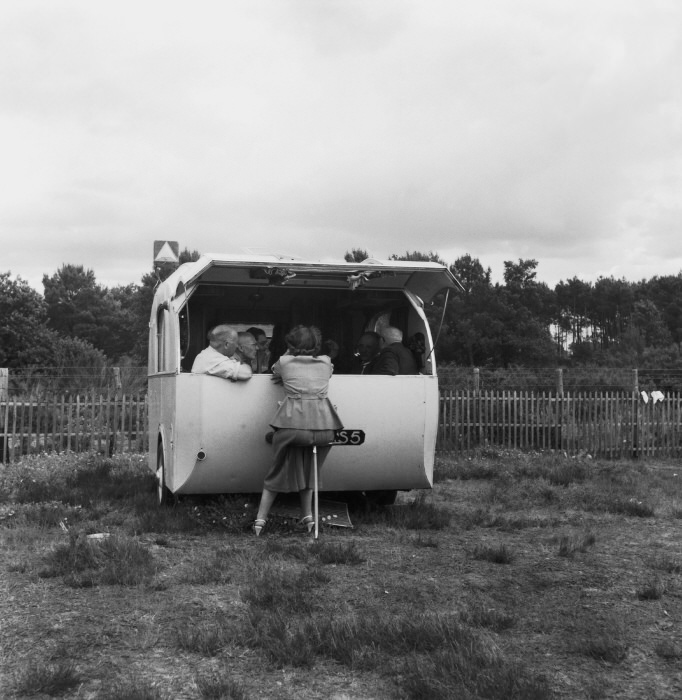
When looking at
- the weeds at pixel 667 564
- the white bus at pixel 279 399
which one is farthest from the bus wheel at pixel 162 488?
the weeds at pixel 667 564

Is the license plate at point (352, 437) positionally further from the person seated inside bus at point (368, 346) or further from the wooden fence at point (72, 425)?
the wooden fence at point (72, 425)

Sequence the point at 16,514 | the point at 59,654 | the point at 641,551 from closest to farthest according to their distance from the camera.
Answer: the point at 59,654 < the point at 641,551 < the point at 16,514

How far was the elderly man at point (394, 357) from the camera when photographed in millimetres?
8578

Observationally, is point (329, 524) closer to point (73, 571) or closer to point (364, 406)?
point (364, 406)

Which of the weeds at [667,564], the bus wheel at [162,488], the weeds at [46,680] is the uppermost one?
the bus wheel at [162,488]

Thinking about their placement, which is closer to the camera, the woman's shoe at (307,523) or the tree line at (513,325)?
the woman's shoe at (307,523)

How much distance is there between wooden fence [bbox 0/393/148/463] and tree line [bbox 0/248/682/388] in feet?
40.3

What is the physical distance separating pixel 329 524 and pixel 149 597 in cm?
279

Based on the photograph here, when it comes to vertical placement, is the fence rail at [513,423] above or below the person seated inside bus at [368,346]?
below

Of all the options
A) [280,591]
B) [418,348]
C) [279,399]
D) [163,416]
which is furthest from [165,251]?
[280,591]

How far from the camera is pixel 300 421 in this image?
7.70 metres

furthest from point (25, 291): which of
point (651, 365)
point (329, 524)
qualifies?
point (329, 524)

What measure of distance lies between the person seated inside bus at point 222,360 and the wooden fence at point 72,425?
7306 mm

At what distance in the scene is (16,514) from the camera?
8812 millimetres
